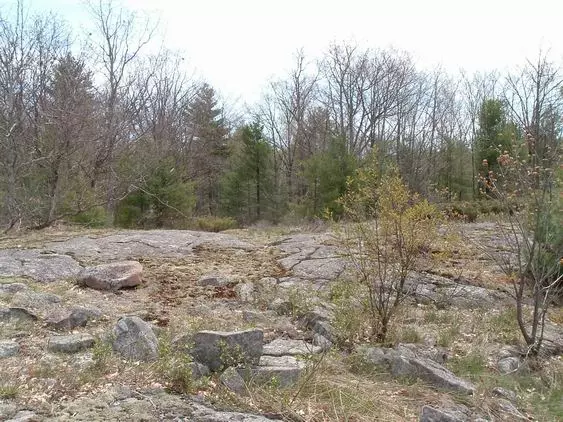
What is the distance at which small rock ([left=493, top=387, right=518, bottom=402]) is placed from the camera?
3.84m

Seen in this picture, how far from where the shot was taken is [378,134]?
28906mm

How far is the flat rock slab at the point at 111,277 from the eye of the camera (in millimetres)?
5898

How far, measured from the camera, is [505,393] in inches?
153

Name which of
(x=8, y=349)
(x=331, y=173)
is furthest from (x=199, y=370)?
A: (x=331, y=173)

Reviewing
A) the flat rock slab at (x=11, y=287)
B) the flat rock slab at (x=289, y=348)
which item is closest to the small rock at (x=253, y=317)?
the flat rock slab at (x=289, y=348)

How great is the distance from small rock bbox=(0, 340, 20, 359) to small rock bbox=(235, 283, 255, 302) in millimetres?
2546

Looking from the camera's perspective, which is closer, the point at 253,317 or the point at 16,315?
the point at 16,315

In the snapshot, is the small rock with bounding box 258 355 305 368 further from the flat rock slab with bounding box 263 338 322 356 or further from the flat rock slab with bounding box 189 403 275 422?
the flat rock slab with bounding box 189 403 275 422

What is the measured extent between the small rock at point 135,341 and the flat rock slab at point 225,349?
0.98ft

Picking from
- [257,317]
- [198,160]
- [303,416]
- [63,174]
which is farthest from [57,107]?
[198,160]

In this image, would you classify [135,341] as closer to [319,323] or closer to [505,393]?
[319,323]

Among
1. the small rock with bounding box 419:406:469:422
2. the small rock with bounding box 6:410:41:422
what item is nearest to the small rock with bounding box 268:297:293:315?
the small rock with bounding box 419:406:469:422

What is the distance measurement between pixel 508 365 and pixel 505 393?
2.47 ft

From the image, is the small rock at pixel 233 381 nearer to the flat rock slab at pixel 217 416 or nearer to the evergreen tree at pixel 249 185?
the flat rock slab at pixel 217 416
